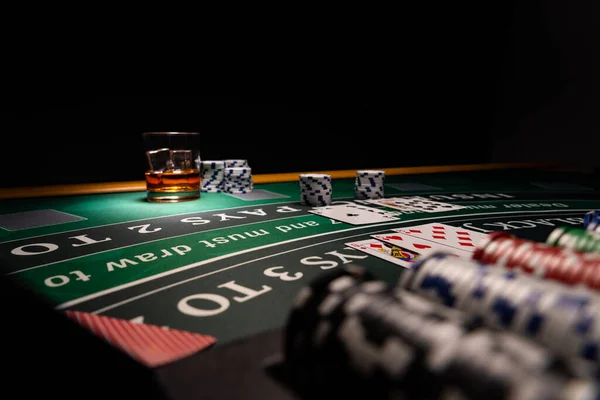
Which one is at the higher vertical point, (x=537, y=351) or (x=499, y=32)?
(x=499, y=32)

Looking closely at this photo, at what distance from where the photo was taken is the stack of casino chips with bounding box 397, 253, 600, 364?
0.78 meters

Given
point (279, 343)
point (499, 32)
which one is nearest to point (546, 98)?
point (499, 32)

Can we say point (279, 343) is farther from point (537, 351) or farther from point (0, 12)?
point (0, 12)

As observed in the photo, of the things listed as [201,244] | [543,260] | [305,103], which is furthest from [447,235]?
[305,103]

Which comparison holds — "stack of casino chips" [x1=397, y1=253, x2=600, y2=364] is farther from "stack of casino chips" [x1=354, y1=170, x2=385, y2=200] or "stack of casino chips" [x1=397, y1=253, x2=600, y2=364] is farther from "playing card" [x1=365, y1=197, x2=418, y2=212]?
"stack of casino chips" [x1=354, y1=170, x2=385, y2=200]

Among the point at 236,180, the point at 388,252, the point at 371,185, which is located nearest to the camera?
the point at 388,252

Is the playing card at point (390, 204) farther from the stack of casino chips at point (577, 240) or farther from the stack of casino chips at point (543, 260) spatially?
the stack of casino chips at point (543, 260)

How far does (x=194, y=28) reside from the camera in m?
5.08

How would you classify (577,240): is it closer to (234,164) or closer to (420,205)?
(420,205)

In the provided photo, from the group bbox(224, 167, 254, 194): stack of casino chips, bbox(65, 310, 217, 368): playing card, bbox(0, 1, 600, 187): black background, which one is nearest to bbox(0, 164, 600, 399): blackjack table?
bbox(65, 310, 217, 368): playing card

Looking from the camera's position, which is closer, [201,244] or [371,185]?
[201,244]

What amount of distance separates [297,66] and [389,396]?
224 inches

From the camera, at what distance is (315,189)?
3348 millimetres

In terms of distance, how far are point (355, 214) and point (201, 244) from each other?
119 centimetres
